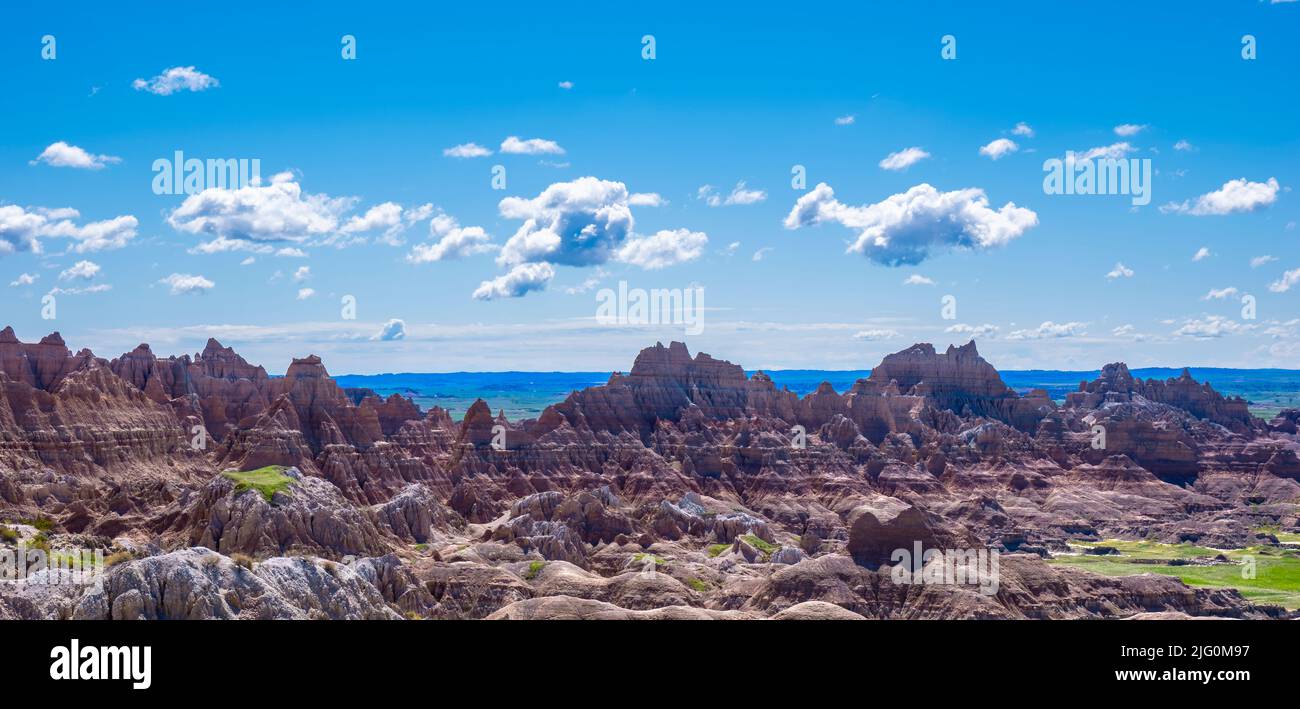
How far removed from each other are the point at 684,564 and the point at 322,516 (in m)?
31.0

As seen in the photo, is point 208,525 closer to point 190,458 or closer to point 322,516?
point 322,516

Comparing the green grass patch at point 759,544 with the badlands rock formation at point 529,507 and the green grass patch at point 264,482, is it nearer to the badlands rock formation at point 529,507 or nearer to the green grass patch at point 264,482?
the badlands rock formation at point 529,507

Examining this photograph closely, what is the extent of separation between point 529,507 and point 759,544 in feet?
78.3

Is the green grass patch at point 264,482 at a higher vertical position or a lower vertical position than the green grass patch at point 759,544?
higher

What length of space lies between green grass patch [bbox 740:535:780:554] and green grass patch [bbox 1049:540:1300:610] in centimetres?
3228

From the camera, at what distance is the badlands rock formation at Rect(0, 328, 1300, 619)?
273 ft

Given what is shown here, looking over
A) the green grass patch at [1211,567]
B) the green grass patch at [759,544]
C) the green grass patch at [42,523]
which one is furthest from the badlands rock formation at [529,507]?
the green grass patch at [1211,567]

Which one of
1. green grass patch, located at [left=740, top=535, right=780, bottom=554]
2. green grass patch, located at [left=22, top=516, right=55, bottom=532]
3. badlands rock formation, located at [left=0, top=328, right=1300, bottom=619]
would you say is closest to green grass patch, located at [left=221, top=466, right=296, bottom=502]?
badlands rock formation, located at [left=0, top=328, right=1300, bottom=619]

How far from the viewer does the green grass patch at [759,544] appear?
128m

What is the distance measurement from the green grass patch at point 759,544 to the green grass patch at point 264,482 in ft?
150

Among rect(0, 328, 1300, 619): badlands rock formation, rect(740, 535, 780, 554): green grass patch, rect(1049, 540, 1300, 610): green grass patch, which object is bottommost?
rect(1049, 540, 1300, 610): green grass patch

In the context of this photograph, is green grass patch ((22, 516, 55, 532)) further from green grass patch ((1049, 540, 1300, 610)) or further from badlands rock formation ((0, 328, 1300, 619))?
green grass patch ((1049, 540, 1300, 610))

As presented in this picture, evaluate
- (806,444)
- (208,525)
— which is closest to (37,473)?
(208,525)

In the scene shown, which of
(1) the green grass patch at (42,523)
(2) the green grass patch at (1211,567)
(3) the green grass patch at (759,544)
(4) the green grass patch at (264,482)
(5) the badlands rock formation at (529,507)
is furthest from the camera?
(3) the green grass patch at (759,544)
